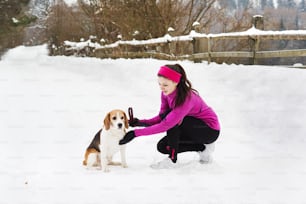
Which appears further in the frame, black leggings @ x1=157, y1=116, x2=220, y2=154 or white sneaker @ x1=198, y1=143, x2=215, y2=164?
white sneaker @ x1=198, y1=143, x2=215, y2=164

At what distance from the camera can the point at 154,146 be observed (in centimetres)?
586

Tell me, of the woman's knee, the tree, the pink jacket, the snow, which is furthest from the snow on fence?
the tree

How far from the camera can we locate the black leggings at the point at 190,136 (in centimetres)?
452

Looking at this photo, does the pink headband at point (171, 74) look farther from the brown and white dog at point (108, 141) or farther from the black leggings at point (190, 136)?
the brown and white dog at point (108, 141)

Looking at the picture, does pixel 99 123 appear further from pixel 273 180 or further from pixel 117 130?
pixel 273 180

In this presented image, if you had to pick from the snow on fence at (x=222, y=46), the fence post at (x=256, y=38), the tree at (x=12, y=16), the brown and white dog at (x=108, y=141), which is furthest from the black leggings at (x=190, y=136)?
the tree at (x=12, y=16)

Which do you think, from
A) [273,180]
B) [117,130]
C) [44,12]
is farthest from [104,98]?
[44,12]

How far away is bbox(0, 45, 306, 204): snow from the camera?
12.7ft

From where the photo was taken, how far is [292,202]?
146 inches

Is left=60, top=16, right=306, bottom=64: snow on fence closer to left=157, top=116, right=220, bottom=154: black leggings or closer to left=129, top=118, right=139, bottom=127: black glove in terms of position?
left=157, top=116, right=220, bottom=154: black leggings

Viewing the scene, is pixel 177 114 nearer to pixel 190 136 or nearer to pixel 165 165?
pixel 190 136

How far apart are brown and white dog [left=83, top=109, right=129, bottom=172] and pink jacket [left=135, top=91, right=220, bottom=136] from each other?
10.3 inches

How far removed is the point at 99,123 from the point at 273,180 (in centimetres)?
377

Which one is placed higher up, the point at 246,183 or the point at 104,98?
the point at 246,183
